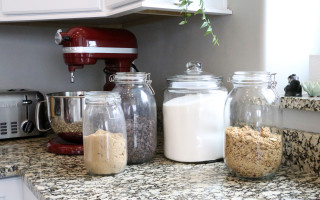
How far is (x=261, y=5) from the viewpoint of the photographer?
3.57ft

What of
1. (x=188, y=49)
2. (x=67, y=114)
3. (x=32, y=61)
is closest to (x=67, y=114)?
(x=67, y=114)

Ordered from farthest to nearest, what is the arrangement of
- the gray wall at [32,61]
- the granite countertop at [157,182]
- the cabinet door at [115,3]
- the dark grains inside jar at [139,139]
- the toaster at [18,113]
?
1. the gray wall at [32,61]
2. the toaster at [18,113]
3. the cabinet door at [115,3]
4. the dark grains inside jar at [139,139]
5. the granite countertop at [157,182]

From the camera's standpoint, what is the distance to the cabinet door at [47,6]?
1.30 metres

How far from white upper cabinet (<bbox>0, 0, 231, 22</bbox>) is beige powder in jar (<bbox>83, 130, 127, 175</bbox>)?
0.42 m

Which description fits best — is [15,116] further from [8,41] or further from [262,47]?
[262,47]

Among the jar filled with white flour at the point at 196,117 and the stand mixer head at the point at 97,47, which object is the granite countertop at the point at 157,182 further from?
the stand mixer head at the point at 97,47

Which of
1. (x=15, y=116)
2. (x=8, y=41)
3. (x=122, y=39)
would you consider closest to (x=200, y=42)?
(x=122, y=39)

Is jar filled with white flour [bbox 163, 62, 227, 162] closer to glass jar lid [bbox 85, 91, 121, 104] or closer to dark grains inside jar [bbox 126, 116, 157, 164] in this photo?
dark grains inside jar [bbox 126, 116, 157, 164]

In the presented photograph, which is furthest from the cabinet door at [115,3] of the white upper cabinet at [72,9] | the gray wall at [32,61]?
the gray wall at [32,61]

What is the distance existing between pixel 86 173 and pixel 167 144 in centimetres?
25

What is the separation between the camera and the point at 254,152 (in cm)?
87

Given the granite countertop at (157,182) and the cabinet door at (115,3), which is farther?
the cabinet door at (115,3)

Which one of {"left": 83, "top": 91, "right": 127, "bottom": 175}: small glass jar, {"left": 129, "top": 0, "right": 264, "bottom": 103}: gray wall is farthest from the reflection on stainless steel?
{"left": 129, "top": 0, "right": 264, "bottom": 103}: gray wall

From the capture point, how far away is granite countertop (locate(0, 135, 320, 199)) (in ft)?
2.62
